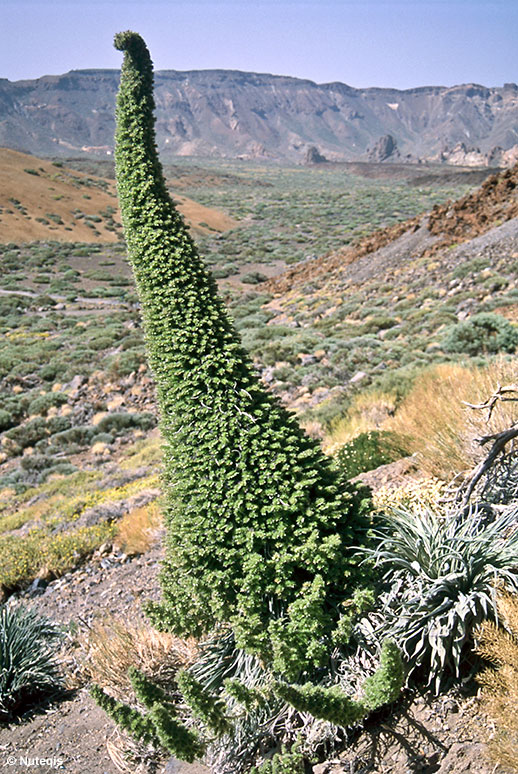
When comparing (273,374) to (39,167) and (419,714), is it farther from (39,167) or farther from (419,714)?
(39,167)

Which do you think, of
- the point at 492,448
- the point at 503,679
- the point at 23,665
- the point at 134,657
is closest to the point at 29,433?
the point at 23,665

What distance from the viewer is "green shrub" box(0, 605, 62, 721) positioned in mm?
4188

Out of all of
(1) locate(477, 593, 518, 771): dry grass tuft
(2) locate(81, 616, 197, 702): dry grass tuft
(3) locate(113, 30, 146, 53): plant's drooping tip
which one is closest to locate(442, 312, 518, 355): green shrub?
(2) locate(81, 616, 197, 702): dry grass tuft

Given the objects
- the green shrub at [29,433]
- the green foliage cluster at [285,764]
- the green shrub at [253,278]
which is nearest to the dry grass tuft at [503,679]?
the green foliage cluster at [285,764]

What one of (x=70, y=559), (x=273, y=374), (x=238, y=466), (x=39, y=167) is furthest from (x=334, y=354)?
(x=39, y=167)

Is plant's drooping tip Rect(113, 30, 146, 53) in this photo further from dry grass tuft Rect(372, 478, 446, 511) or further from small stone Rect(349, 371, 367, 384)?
small stone Rect(349, 371, 367, 384)

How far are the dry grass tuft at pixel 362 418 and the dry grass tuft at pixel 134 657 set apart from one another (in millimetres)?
3584

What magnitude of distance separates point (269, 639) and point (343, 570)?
1.59 ft

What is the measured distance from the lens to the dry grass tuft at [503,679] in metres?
2.23

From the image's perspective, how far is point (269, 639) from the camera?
2859 millimetres

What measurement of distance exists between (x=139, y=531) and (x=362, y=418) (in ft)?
10.8

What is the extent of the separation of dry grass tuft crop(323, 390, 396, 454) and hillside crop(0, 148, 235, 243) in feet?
159

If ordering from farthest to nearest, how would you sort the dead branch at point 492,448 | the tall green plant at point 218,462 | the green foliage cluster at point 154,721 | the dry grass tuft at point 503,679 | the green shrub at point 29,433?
the green shrub at point 29,433, the dead branch at point 492,448, the tall green plant at point 218,462, the green foliage cluster at point 154,721, the dry grass tuft at point 503,679

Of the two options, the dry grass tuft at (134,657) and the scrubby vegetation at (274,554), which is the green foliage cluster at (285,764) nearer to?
the scrubby vegetation at (274,554)
